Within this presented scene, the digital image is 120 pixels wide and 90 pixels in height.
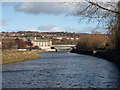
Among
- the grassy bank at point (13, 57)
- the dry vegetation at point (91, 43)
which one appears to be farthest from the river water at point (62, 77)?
the dry vegetation at point (91, 43)

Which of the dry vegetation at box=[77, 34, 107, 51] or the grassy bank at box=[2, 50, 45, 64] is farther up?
the dry vegetation at box=[77, 34, 107, 51]

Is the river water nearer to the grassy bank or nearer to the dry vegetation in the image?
the grassy bank

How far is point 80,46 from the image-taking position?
229ft

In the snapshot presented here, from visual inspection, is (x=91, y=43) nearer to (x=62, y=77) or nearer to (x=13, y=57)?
(x=13, y=57)

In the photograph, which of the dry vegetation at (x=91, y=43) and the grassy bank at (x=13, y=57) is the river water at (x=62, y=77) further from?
the dry vegetation at (x=91, y=43)

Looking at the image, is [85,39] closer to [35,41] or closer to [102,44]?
[102,44]

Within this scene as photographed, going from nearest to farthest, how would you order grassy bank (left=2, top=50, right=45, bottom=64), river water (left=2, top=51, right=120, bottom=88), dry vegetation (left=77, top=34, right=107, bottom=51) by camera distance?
river water (left=2, top=51, right=120, bottom=88), grassy bank (left=2, top=50, right=45, bottom=64), dry vegetation (left=77, top=34, right=107, bottom=51)

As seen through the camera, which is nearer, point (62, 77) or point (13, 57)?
point (62, 77)

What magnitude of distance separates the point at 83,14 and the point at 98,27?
1.90ft

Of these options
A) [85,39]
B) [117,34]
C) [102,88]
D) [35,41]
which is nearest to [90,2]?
[117,34]

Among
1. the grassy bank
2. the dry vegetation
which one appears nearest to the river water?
the grassy bank

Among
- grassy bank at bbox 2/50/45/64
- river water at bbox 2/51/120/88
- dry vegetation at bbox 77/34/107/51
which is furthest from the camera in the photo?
dry vegetation at bbox 77/34/107/51

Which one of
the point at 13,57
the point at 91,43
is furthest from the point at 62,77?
the point at 91,43

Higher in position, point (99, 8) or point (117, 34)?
point (99, 8)
